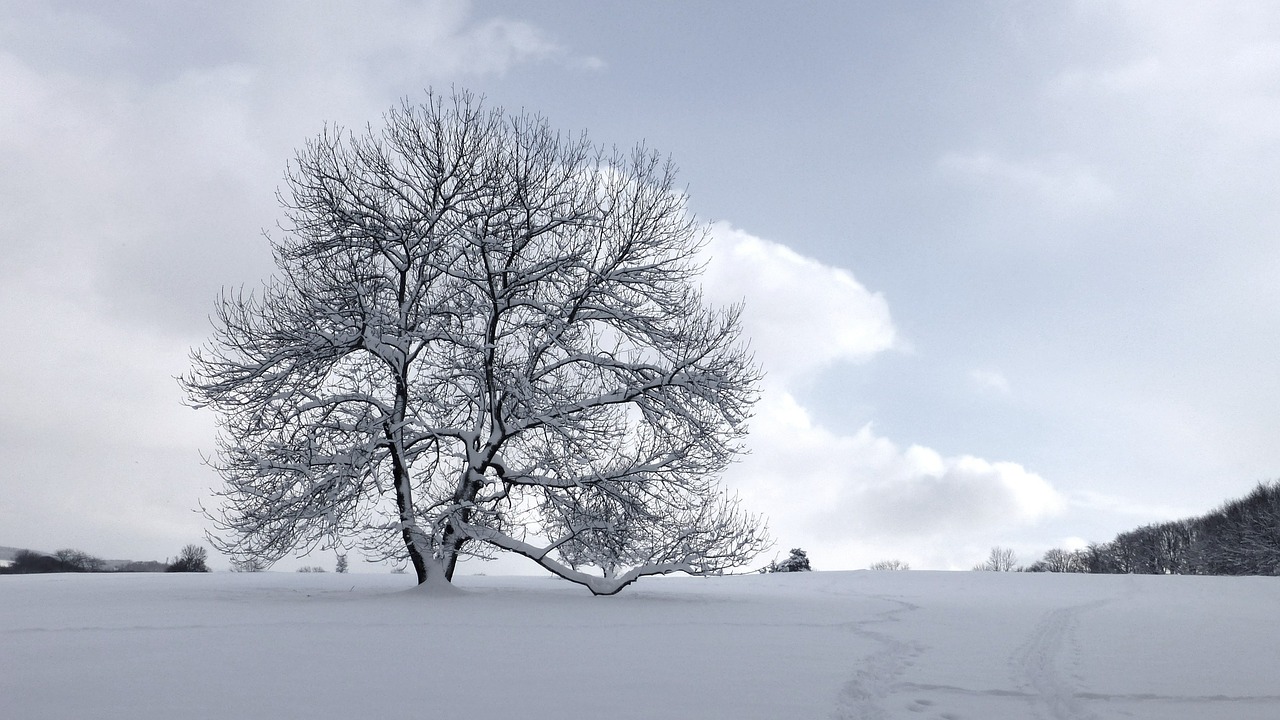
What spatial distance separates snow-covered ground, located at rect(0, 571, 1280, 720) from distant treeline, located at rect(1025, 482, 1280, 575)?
40.1 meters

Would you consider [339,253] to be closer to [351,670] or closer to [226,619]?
[226,619]

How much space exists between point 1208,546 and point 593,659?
6959cm

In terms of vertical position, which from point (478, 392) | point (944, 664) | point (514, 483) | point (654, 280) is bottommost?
point (944, 664)

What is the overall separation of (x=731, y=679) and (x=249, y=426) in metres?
10.6

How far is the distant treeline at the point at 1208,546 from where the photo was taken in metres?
52.4

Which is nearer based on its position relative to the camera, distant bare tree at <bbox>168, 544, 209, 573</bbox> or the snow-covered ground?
the snow-covered ground

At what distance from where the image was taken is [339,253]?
596 inches

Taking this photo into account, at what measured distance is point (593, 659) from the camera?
7930 millimetres

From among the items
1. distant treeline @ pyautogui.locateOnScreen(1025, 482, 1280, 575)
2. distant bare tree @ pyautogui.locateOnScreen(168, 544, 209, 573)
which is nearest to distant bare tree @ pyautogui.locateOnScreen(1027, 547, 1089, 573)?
distant treeline @ pyautogui.locateOnScreen(1025, 482, 1280, 575)

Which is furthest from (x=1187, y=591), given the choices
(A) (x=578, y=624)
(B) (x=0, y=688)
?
(B) (x=0, y=688)

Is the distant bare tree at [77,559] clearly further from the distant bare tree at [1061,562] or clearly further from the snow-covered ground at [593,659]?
the distant bare tree at [1061,562]

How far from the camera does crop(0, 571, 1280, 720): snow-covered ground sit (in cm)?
606

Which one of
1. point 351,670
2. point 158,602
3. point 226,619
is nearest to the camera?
point 351,670

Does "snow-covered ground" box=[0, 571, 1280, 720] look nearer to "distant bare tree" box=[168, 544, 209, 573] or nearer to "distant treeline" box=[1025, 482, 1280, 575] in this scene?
"distant bare tree" box=[168, 544, 209, 573]
